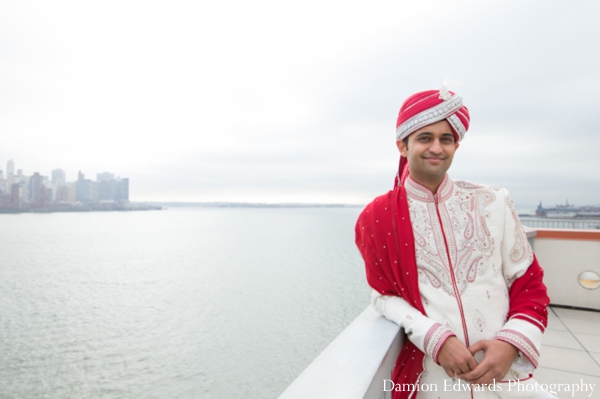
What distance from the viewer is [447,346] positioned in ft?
3.13

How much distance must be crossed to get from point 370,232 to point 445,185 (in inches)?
13.2

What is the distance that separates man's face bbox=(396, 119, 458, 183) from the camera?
1.08 m

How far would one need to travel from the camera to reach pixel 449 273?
1.08 meters

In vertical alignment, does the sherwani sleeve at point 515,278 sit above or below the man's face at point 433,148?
below

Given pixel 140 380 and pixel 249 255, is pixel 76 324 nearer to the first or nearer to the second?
pixel 140 380

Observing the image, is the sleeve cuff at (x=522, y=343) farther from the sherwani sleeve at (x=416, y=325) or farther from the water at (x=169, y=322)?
the water at (x=169, y=322)

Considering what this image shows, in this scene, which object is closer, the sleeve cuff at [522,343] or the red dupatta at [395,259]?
the sleeve cuff at [522,343]

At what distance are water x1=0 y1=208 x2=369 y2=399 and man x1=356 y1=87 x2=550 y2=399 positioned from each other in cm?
1366

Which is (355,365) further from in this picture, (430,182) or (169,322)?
(169,322)

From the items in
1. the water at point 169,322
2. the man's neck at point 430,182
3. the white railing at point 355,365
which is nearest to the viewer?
the white railing at point 355,365

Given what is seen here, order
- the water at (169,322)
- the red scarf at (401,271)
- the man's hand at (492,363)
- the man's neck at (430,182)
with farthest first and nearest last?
1. the water at (169,322)
2. the man's neck at (430,182)
3. the red scarf at (401,271)
4. the man's hand at (492,363)

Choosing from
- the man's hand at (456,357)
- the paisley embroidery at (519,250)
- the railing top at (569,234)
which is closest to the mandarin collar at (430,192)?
the paisley embroidery at (519,250)

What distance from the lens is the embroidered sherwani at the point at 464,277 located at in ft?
3.22

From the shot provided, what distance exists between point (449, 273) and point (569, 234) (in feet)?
10.0
